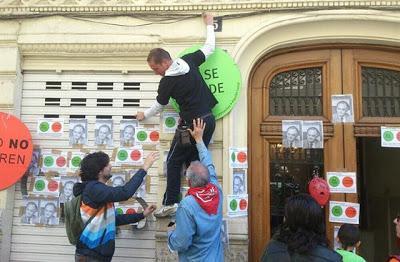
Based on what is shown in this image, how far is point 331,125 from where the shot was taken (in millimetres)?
5207

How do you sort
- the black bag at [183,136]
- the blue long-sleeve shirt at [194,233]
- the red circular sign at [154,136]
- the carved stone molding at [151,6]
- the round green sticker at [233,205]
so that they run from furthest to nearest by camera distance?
the red circular sign at [154,136] < the carved stone molding at [151,6] < the round green sticker at [233,205] < the black bag at [183,136] < the blue long-sleeve shirt at [194,233]

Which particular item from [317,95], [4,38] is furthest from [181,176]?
[4,38]

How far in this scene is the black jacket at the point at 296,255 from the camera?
2.47 metres

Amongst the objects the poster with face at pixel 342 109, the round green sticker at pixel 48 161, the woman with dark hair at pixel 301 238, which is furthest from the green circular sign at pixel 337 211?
the round green sticker at pixel 48 161

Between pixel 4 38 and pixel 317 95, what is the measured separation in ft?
11.6

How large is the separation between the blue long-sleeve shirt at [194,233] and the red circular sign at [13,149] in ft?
6.78

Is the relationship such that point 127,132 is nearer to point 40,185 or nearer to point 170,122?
point 170,122

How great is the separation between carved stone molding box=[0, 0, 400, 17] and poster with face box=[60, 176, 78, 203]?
1.82m

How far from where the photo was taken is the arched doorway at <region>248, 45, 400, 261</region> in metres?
5.19

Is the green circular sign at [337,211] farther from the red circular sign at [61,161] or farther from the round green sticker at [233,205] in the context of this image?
the red circular sign at [61,161]

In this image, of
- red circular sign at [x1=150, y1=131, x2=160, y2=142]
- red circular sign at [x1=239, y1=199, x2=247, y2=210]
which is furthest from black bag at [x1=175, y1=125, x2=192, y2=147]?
red circular sign at [x1=239, y1=199, x2=247, y2=210]

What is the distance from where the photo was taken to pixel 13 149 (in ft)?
16.6

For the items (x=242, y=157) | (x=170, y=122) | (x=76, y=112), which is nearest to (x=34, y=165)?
(x=76, y=112)

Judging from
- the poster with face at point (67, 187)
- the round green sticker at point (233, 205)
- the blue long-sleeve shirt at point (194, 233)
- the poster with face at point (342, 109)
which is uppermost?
the poster with face at point (342, 109)
